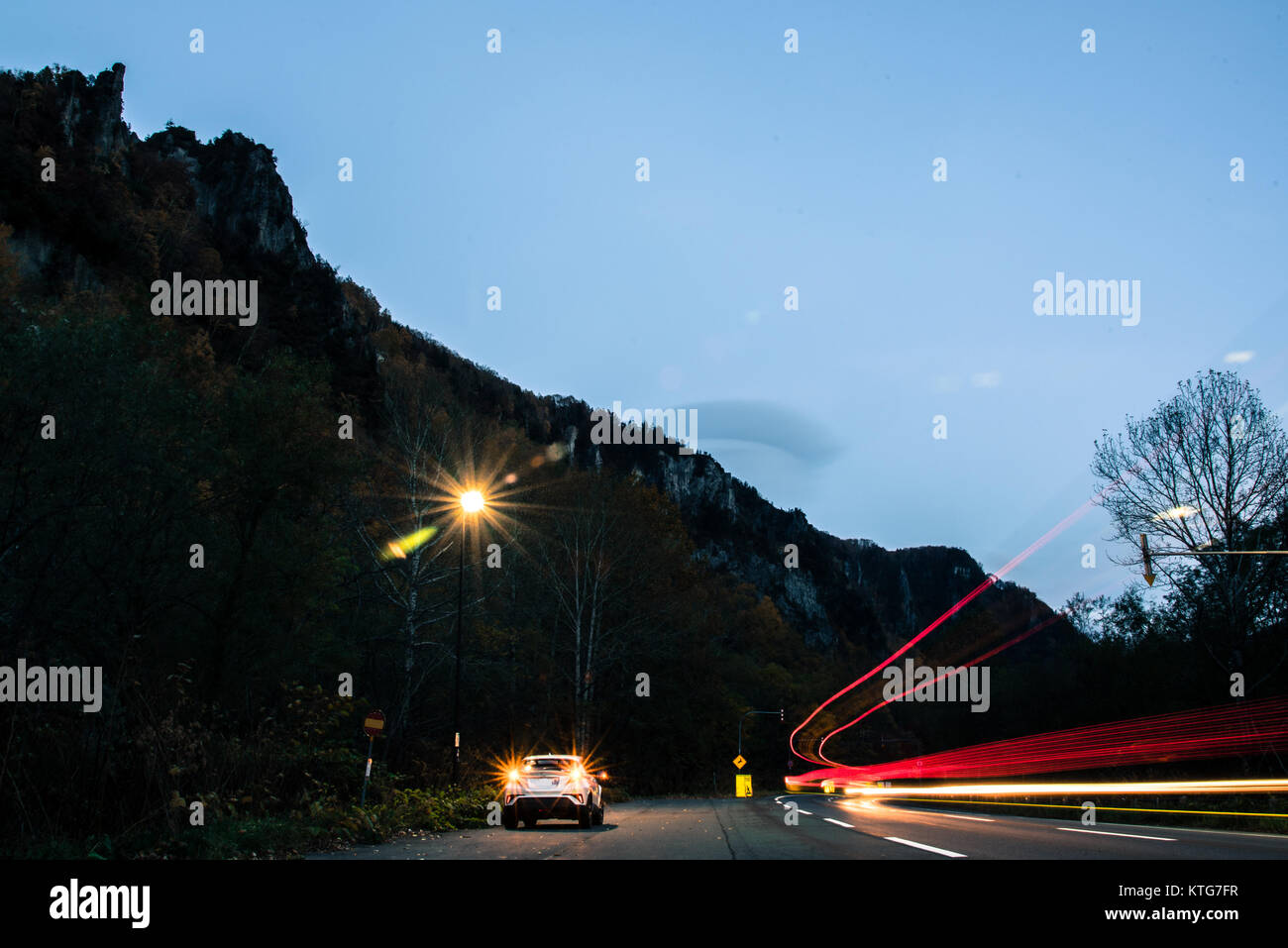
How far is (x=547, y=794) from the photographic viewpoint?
18422 mm

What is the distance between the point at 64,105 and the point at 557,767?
86.8 meters

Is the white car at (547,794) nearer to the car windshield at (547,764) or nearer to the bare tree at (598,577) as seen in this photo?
the car windshield at (547,764)

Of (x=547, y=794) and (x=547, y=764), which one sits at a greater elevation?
(x=547, y=764)

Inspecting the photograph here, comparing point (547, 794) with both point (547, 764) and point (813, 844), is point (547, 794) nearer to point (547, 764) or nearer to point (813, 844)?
point (547, 764)

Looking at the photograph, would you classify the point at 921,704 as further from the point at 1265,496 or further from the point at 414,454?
the point at 414,454

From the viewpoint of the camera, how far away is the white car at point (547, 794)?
1838 centimetres

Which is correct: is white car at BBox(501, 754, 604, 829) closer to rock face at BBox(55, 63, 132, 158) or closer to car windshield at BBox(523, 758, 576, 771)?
car windshield at BBox(523, 758, 576, 771)

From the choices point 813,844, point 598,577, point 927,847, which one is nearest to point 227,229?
point 598,577

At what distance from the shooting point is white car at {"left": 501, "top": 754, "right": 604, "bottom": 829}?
18.4 metres

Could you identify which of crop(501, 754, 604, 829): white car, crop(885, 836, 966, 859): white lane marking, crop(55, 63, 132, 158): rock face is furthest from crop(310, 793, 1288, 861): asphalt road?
crop(55, 63, 132, 158): rock face

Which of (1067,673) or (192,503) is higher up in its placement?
(192,503)

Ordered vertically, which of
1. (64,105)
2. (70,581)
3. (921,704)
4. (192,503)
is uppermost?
(64,105)

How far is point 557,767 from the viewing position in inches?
751

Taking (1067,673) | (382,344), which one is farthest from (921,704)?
(382,344)
